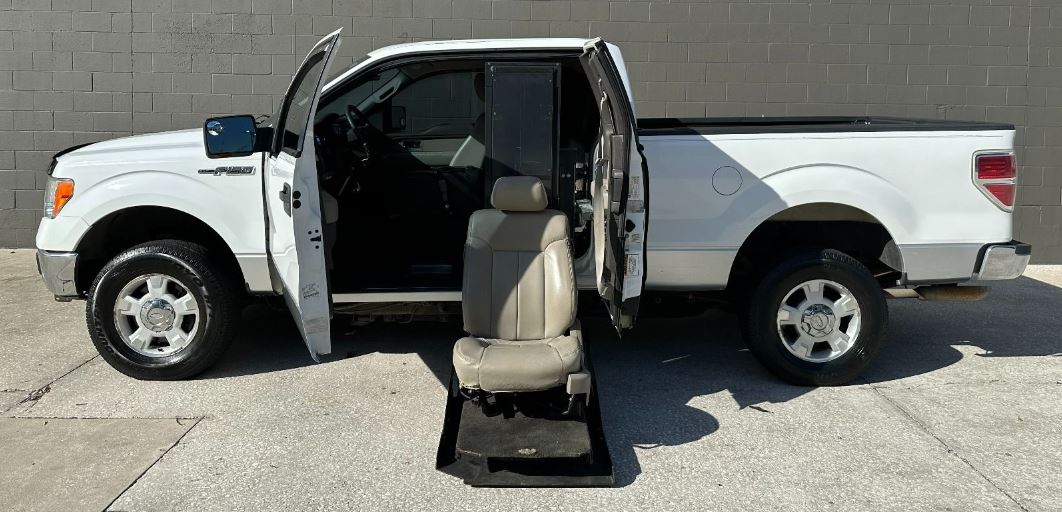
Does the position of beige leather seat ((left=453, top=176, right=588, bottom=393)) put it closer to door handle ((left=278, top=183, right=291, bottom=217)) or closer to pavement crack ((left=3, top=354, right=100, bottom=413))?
door handle ((left=278, top=183, right=291, bottom=217))

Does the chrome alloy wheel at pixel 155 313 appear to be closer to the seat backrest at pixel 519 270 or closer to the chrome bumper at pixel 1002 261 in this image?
the seat backrest at pixel 519 270

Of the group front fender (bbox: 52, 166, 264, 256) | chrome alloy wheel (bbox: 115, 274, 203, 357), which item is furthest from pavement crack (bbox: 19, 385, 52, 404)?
front fender (bbox: 52, 166, 264, 256)

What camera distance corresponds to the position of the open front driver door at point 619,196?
4.79 meters

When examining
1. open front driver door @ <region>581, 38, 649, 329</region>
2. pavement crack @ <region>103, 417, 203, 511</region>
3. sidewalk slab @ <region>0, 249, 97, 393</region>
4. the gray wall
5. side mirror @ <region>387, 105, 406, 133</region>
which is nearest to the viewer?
pavement crack @ <region>103, 417, 203, 511</region>

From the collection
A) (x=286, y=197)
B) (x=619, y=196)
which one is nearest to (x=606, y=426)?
(x=619, y=196)

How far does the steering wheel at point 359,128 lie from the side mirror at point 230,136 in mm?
807

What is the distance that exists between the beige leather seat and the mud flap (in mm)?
363

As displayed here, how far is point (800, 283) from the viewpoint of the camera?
18.4 ft

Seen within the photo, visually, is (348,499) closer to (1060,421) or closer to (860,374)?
(860,374)

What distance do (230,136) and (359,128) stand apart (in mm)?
952

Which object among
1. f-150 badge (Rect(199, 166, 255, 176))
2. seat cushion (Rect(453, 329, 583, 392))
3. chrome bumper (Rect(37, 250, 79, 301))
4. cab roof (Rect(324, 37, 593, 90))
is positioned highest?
cab roof (Rect(324, 37, 593, 90))

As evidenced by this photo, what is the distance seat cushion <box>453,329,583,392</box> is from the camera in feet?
14.8

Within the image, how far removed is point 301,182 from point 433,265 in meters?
1.34

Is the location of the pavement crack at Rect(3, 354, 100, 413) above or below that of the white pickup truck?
below
